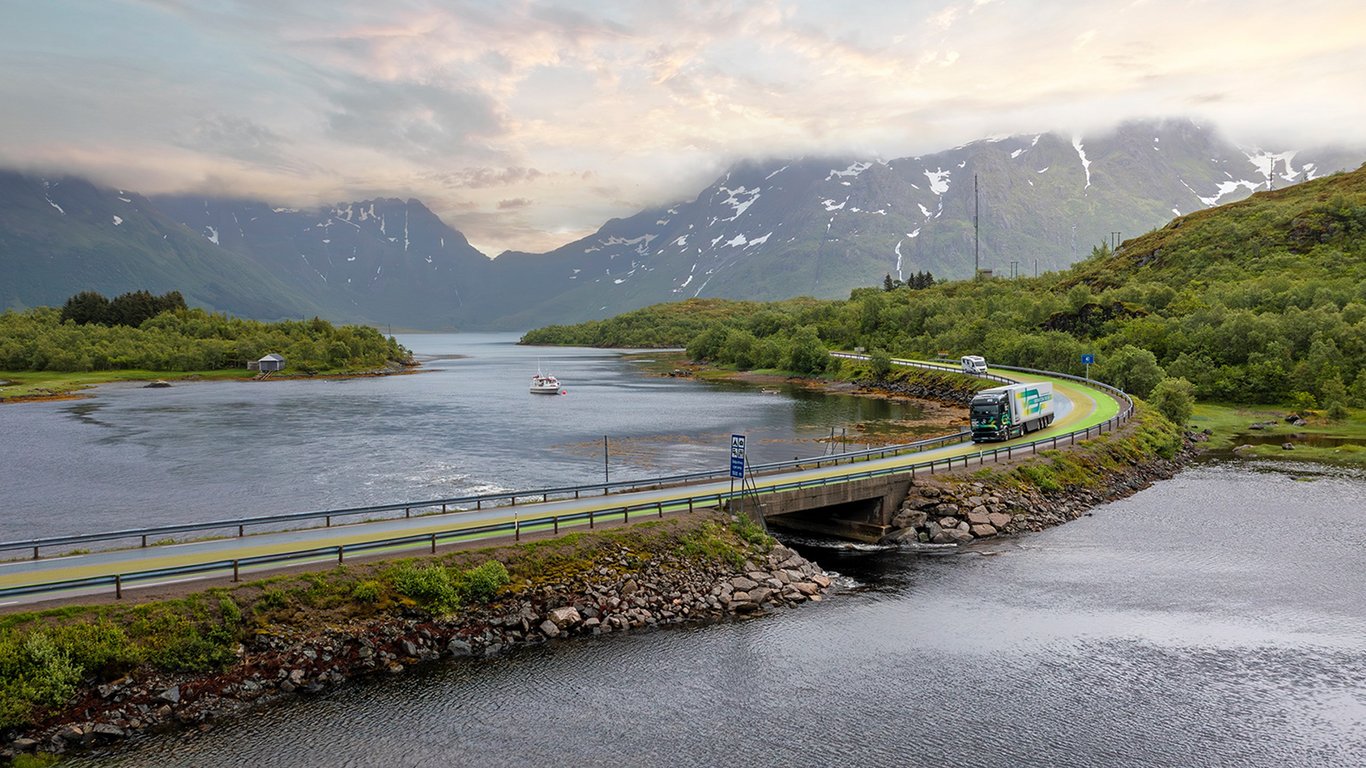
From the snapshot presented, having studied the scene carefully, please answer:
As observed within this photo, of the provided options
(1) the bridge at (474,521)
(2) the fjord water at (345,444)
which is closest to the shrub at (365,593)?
(1) the bridge at (474,521)

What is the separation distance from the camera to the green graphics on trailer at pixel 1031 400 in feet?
232

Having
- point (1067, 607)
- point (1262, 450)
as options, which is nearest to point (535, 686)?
point (1067, 607)

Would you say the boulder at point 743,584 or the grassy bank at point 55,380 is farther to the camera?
the grassy bank at point 55,380

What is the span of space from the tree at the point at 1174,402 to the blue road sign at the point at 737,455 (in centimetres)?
6840

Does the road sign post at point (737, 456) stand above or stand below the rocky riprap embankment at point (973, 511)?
above

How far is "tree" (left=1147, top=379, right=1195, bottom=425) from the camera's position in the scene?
90.4m

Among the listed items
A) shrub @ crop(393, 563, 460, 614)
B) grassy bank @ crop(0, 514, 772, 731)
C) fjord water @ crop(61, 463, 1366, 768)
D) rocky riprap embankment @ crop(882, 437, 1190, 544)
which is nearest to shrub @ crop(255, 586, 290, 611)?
grassy bank @ crop(0, 514, 772, 731)

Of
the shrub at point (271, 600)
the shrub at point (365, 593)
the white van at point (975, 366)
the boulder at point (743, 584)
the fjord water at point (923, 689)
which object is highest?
the white van at point (975, 366)

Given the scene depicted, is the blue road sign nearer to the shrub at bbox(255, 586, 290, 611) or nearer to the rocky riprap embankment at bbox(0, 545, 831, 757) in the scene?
the rocky riprap embankment at bbox(0, 545, 831, 757)

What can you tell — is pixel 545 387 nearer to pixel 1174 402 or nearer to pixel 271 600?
pixel 1174 402

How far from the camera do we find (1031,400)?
7300 centimetres

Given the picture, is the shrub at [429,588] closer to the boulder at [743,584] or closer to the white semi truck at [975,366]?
the boulder at [743,584]

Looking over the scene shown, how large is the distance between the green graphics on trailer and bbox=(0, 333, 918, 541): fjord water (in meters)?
19.9

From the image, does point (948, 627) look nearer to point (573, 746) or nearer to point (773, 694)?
point (773, 694)
